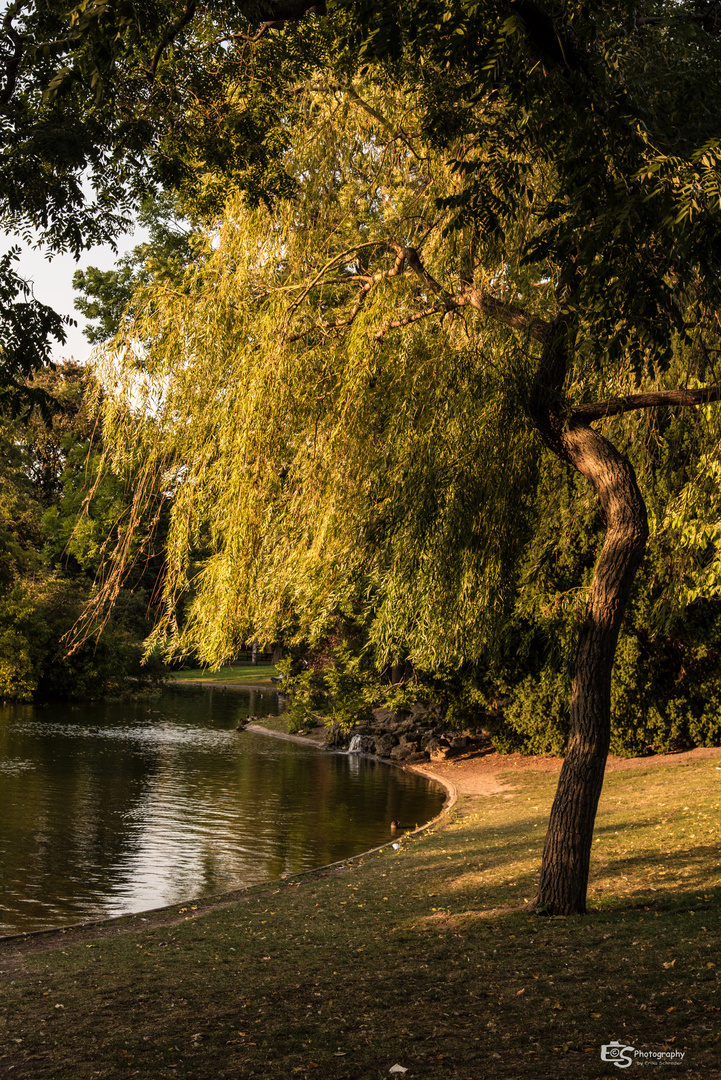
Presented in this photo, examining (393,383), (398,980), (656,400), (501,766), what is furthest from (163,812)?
(656,400)

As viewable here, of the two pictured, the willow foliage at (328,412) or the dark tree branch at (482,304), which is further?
the willow foliage at (328,412)

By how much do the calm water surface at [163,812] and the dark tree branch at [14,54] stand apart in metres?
8.64

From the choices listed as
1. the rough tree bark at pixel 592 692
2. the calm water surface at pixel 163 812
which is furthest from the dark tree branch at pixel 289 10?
the calm water surface at pixel 163 812

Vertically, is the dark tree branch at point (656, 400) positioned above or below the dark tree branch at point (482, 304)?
below

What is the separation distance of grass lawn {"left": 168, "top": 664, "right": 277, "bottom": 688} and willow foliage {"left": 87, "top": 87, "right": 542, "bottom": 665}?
46.1 m

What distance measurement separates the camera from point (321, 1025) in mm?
5422

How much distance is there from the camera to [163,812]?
17.5 meters

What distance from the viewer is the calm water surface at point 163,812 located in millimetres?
12188

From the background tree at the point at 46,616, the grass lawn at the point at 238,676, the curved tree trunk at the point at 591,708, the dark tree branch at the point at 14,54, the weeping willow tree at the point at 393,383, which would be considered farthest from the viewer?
the grass lawn at the point at 238,676

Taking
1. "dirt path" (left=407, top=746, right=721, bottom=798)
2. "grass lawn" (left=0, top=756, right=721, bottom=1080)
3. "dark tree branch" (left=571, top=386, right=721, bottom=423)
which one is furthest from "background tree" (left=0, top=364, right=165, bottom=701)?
"dark tree branch" (left=571, top=386, right=721, bottom=423)

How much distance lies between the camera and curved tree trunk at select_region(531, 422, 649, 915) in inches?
296

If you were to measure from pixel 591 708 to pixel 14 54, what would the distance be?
653 cm

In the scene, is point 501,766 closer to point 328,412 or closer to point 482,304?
point 328,412

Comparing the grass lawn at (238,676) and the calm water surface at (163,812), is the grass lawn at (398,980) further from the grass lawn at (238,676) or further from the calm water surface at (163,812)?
the grass lawn at (238,676)
